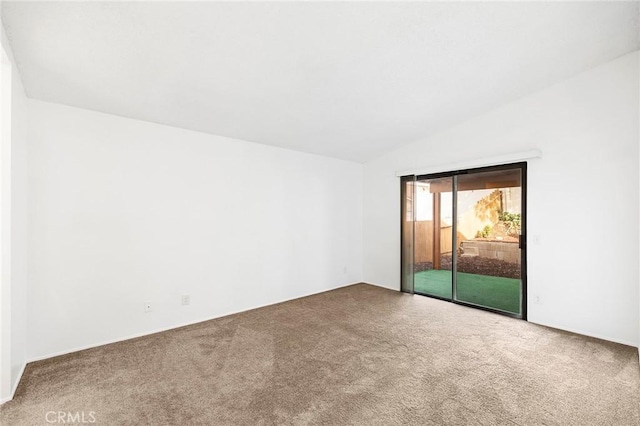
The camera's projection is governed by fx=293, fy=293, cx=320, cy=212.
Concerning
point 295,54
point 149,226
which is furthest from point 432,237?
point 149,226

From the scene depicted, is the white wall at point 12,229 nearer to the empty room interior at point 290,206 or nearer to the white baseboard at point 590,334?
the empty room interior at point 290,206

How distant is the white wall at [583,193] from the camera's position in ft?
9.62

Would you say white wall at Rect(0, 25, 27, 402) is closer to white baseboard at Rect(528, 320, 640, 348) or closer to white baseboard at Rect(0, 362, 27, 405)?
white baseboard at Rect(0, 362, 27, 405)

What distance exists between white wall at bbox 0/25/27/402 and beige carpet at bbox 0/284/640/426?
0.25 metres

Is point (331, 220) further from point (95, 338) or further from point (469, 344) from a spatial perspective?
point (95, 338)

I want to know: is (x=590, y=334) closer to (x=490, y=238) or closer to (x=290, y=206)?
(x=490, y=238)

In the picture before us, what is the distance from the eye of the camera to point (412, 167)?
4.85m

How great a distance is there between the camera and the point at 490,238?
481cm

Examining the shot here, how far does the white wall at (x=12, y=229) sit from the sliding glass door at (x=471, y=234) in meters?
4.60

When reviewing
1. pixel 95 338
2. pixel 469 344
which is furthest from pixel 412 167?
pixel 95 338

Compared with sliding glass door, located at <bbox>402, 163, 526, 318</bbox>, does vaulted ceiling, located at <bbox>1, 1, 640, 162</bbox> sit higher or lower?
higher

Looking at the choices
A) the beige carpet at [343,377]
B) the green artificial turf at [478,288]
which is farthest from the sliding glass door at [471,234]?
the beige carpet at [343,377]

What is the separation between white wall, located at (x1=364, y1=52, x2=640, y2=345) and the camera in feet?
9.62

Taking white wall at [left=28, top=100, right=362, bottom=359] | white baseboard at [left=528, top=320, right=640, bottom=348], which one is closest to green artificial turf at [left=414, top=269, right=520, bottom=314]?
white baseboard at [left=528, top=320, right=640, bottom=348]
